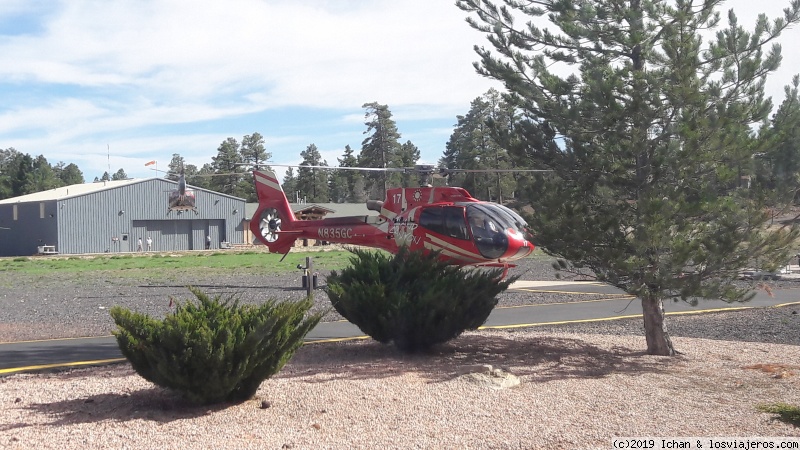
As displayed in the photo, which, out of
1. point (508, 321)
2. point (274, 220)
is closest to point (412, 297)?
point (508, 321)

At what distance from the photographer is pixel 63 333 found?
14.0m

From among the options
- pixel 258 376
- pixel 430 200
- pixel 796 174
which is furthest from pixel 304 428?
pixel 430 200

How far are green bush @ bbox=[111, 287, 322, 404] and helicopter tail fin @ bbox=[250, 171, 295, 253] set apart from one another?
58.8ft

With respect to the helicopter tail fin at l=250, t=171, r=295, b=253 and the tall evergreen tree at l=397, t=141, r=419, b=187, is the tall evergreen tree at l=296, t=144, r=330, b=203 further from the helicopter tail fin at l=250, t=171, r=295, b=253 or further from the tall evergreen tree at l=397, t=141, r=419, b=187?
the helicopter tail fin at l=250, t=171, r=295, b=253

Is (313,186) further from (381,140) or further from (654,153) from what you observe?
(654,153)

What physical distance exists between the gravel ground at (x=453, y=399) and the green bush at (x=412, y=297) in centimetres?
35

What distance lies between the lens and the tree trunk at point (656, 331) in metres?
10.5

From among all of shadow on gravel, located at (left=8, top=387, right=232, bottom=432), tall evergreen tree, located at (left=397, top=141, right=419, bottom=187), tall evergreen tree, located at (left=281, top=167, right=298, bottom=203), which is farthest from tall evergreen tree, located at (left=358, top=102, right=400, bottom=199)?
shadow on gravel, located at (left=8, top=387, right=232, bottom=432)

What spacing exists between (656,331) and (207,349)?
6.23 meters

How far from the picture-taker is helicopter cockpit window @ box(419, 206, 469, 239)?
17547mm

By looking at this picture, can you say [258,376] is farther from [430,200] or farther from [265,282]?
[265,282]

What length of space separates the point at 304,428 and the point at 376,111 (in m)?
75.3

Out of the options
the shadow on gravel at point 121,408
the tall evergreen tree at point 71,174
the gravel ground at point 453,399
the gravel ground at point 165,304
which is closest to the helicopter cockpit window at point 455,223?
the gravel ground at point 165,304

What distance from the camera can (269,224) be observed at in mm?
26078
